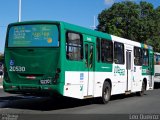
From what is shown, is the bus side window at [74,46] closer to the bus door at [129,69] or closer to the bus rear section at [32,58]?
the bus rear section at [32,58]

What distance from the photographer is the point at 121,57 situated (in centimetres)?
1892

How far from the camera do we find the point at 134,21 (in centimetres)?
5075

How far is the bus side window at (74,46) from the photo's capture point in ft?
46.8

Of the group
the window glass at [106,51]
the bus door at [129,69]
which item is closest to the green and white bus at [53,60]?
the window glass at [106,51]

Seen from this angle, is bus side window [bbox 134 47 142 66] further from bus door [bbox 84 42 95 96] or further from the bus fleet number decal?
the bus fleet number decal

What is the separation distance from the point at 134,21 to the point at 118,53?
32941mm

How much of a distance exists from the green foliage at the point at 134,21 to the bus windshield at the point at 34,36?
3487cm

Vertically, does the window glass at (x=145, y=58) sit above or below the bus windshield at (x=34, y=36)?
below

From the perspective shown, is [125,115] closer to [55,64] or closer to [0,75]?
[55,64]

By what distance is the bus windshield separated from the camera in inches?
553

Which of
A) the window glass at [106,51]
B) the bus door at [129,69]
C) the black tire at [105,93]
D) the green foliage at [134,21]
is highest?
the green foliage at [134,21]

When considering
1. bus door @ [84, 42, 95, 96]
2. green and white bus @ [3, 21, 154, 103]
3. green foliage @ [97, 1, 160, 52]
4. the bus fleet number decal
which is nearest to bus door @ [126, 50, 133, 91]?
green and white bus @ [3, 21, 154, 103]

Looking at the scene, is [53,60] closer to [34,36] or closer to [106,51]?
[34,36]

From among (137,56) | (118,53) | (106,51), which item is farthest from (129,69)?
(106,51)
